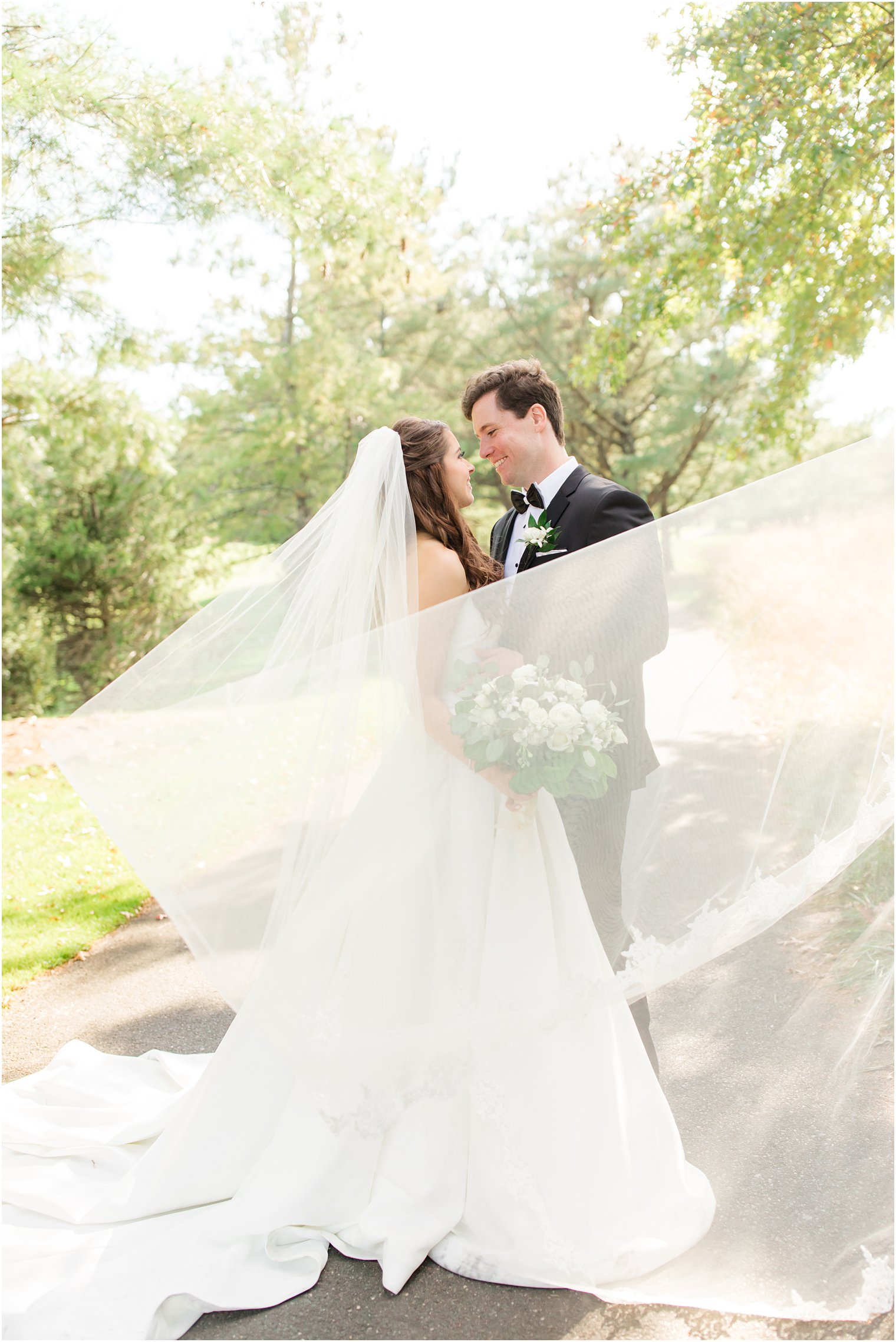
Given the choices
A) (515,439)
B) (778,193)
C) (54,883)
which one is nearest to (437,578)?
(515,439)

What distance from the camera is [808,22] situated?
6.30 metres

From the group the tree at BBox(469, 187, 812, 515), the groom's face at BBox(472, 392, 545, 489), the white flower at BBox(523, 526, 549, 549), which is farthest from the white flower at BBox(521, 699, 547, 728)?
the tree at BBox(469, 187, 812, 515)

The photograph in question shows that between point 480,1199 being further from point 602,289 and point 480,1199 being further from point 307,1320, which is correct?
point 602,289

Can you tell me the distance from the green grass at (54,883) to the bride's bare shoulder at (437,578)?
131 inches

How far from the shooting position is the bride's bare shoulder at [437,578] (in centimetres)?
309

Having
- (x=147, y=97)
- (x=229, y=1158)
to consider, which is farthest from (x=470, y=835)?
(x=147, y=97)

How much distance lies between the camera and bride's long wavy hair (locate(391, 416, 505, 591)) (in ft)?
10.5

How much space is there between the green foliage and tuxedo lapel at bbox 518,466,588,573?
32.0ft

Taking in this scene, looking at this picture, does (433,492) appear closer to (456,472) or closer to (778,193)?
(456,472)

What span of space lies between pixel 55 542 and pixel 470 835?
1251cm

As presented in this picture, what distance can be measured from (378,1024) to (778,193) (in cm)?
692

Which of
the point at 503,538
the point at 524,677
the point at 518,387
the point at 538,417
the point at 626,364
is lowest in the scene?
the point at 626,364

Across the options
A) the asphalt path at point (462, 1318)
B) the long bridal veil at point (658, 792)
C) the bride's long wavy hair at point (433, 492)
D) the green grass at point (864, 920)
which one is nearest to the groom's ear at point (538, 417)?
the bride's long wavy hair at point (433, 492)

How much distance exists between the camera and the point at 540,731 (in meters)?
2.66
